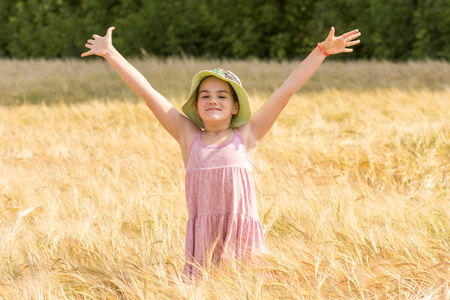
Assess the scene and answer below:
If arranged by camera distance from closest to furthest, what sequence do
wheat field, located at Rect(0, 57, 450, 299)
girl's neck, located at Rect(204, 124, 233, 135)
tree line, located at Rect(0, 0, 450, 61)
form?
1. wheat field, located at Rect(0, 57, 450, 299)
2. girl's neck, located at Rect(204, 124, 233, 135)
3. tree line, located at Rect(0, 0, 450, 61)

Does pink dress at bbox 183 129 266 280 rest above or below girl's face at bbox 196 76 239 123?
below

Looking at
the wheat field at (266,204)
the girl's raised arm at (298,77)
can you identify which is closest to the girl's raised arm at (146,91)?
the girl's raised arm at (298,77)

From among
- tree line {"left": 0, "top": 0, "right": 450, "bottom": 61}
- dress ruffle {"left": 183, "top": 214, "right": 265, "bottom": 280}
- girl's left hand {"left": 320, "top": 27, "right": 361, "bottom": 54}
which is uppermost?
tree line {"left": 0, "top": 0, "right": 450, "bottom": 61}

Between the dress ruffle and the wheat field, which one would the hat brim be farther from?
the wheat field

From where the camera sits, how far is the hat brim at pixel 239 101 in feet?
8.31

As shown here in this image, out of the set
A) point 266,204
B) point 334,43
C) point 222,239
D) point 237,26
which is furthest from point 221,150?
point 237,26

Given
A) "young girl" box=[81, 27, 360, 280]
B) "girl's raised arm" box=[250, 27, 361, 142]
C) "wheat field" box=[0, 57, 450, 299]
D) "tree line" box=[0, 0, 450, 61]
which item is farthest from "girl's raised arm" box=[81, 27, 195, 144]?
"tree line" box=[0, 0, 450, 61]

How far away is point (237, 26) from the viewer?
13.6m

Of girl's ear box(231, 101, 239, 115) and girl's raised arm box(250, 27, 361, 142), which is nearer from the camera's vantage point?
girl's raised arm box(250, 27, 361, 142)

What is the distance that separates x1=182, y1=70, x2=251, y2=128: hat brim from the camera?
2.53m

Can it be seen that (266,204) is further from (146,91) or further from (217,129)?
(146,91)

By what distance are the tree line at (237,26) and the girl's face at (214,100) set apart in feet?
29.6

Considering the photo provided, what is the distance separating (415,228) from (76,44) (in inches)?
564

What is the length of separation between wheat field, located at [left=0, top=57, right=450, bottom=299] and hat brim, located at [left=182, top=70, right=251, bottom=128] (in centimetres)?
57
